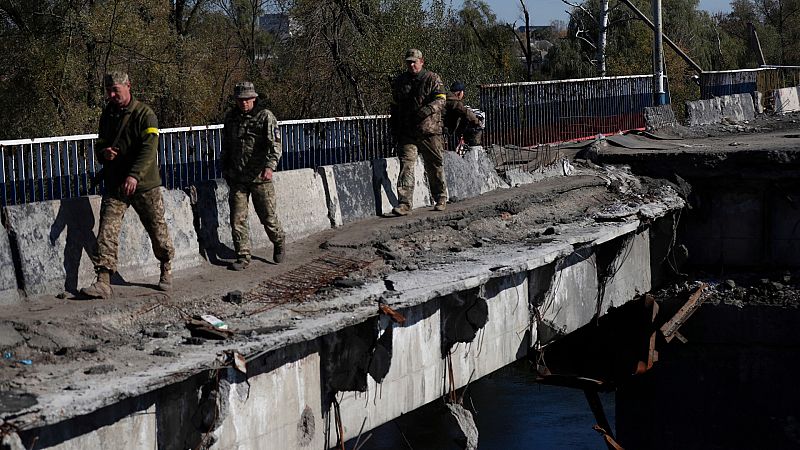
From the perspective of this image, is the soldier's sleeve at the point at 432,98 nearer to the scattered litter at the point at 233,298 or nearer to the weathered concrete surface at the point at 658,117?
the scattered litter at the point at 233,298

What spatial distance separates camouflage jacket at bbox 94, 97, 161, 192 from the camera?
847 cm

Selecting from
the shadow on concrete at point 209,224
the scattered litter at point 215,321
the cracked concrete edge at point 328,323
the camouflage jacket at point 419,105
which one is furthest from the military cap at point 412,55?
the scattered litter at point 215,321

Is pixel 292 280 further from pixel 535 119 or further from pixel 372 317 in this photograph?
pixel 535 119

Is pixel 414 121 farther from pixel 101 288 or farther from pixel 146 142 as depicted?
pixel 101 288

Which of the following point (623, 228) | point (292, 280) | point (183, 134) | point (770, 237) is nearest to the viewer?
point (292, 280)

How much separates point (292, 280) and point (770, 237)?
35.2 feet

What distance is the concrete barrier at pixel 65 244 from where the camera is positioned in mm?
8016

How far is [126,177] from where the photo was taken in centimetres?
838

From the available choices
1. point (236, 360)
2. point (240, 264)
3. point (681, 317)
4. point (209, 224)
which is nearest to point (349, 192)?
point (209, 224)

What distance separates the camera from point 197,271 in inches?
375

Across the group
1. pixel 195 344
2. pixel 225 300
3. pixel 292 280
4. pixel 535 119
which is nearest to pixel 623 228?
pixel 292 280

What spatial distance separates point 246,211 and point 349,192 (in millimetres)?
2633

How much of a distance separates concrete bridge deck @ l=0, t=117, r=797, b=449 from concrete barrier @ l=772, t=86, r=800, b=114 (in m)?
21.8

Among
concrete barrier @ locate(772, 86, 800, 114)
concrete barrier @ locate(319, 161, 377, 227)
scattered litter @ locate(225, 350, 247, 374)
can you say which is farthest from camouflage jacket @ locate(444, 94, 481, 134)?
concrete barrier @ locate(772, 86, 800, 114)
